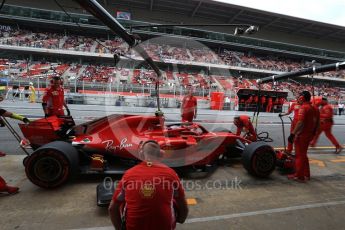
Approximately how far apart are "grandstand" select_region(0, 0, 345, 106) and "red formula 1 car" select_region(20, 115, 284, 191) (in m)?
23.0

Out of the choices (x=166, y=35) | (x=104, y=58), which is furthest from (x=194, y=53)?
(x=104, y=58)

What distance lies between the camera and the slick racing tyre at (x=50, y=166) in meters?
4.39

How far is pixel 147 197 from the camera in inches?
86.0

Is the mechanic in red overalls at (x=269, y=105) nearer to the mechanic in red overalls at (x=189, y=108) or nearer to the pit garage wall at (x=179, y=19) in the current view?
the mechanic in red overalls at (x=189, y=108)

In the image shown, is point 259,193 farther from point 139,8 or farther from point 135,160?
point 139,8

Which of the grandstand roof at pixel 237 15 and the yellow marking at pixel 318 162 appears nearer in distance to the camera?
the yellow marking at pixel 318 162

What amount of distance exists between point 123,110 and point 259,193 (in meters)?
12.5

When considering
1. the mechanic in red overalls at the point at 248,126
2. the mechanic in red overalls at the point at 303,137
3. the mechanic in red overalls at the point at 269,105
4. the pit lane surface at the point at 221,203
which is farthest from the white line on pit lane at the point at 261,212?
the mechanic in red overalls at the point at 269,105

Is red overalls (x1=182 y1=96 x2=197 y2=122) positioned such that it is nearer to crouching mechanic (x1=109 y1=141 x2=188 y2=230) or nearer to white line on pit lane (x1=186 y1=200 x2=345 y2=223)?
white line on pit lane (x1=186 y1=200 x2=345 y2=223)

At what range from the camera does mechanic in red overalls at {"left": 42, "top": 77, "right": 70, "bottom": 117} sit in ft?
22.0

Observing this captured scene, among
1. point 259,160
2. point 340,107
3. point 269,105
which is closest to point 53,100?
point 259,160

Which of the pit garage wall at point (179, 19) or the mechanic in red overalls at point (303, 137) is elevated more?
the pit garage wall at point (179, 19)

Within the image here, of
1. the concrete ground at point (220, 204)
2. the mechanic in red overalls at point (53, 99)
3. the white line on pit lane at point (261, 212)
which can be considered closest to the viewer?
the concrete ground at point (220, 204)

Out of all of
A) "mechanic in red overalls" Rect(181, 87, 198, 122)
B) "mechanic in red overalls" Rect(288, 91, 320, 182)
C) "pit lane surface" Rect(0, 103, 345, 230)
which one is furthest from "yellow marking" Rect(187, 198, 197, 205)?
"mechanic in red overalls" Rect(181, 87, 198, 122)
